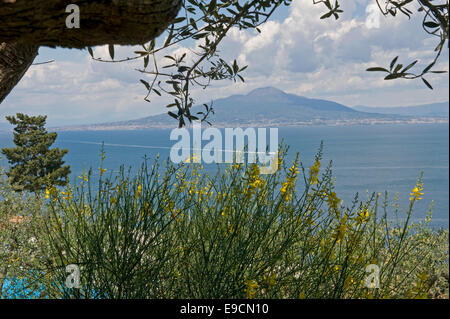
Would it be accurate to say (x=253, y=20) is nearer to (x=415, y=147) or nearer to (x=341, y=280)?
(x=341, y=280)

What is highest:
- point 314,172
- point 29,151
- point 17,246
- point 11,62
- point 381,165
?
point 11,62

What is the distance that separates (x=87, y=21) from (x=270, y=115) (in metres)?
94.2

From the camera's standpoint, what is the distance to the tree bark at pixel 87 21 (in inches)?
40.6

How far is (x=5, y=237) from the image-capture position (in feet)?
12.2

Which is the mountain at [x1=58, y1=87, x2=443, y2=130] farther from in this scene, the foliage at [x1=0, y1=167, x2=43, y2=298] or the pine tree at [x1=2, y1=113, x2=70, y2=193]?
the foliage at [x1=0, y1=167, x2=43, y2=298]

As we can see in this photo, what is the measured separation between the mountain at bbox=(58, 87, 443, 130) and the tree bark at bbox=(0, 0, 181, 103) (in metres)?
66.1

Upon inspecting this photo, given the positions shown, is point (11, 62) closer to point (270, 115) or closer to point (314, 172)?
point (314, 172)

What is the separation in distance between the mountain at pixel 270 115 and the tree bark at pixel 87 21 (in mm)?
66071

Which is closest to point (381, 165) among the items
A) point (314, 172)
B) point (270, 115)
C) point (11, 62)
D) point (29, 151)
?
point (270, 115)

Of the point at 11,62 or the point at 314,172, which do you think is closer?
the point at 11,62

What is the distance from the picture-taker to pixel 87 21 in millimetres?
1097
